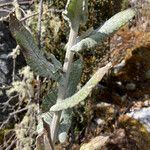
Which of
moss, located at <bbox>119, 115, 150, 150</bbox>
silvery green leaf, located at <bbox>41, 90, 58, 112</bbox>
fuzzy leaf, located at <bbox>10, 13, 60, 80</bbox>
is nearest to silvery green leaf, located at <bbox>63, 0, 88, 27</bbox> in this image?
fuzzy leaf, located at <bbox>10, 13, 60, 80</bbox>

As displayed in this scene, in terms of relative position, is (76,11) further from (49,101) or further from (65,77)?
(49,101)

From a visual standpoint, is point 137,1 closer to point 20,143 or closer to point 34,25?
point 34,25

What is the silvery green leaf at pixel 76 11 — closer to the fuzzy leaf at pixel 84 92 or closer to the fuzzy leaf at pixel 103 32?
the fuzzy leaf at pixel 103 32

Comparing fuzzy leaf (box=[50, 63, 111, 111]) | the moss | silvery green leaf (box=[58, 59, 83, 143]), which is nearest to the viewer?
fuzzy leaf (box=[50, 63, 111, 111])

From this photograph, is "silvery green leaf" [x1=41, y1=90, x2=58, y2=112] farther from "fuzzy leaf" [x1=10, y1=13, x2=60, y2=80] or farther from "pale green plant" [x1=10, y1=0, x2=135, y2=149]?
"fuzzy leaf" [x1=10, y1=13, x2=60, y2=80]

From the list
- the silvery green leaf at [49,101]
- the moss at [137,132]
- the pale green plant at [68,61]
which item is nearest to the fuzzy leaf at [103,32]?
the pale green plant at [68,61]

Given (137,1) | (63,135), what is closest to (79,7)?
(63,135)

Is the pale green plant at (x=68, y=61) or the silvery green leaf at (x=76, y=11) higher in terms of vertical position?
the silvery green leaf at (x=76, y=11)
